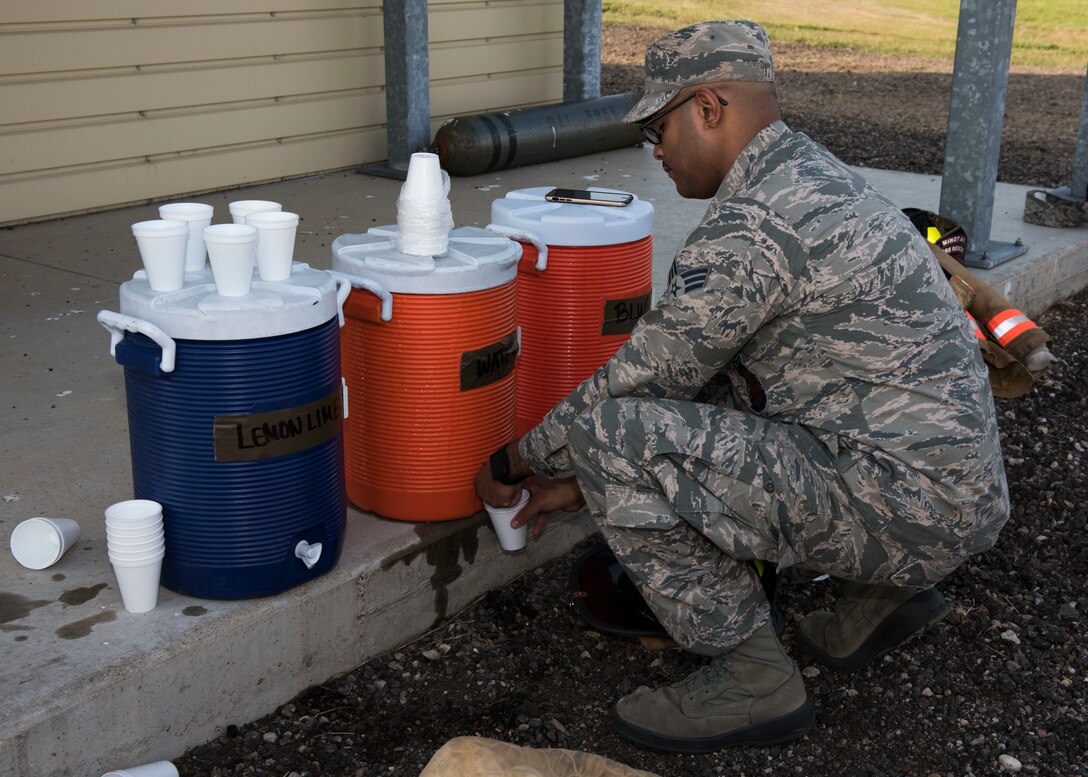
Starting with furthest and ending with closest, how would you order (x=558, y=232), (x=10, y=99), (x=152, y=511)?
(x=10, y=99) → (x=558, y=232) → (x=152, y=511)

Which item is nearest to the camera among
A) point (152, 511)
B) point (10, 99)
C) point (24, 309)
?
point (152, 511)

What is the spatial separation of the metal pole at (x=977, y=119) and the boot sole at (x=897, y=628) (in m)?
2.83

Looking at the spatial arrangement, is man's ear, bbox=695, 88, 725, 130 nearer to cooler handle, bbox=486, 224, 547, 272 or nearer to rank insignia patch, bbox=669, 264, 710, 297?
rank insignia patch, bbox=669, 264, 710, 297

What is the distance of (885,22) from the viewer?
65.1 ft

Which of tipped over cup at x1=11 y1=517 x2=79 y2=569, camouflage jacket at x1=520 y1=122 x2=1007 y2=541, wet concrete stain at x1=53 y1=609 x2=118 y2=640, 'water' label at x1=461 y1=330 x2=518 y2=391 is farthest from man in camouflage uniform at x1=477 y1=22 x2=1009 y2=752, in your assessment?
tipped over cup at x1=11 y1=517 x2=79 y2=569

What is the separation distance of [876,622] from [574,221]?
4.23 feet

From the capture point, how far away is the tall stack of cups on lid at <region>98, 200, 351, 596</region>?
231 cm

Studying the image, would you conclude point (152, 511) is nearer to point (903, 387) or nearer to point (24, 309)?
point (903, 387)

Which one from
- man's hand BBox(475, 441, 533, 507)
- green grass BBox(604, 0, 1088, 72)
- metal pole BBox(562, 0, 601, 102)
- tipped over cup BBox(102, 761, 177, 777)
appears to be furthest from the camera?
green grass BBox(604, 0, 1088, 72)

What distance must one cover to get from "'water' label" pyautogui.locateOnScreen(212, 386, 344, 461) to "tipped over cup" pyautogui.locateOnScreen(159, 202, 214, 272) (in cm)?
40

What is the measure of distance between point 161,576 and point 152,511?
0.73 ft

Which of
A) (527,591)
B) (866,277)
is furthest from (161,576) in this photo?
(866,277)

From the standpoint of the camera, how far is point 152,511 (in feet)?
7.89

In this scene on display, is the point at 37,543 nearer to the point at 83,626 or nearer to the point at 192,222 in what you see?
the point at 83,626
